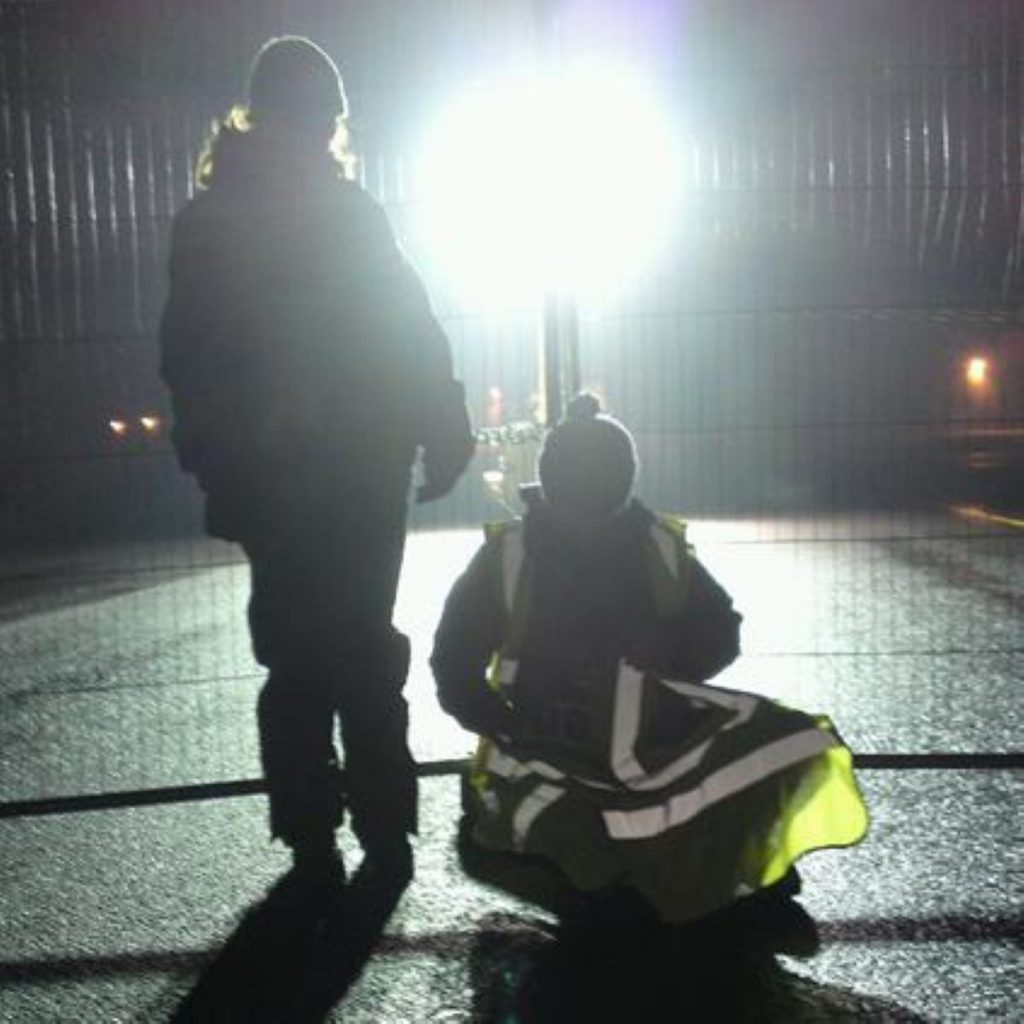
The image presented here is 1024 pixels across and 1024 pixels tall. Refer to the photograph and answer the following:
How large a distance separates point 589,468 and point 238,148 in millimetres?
1147

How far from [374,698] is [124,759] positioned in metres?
2.02

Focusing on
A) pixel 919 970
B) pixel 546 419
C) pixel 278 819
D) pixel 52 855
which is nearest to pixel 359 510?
pixel 278 819

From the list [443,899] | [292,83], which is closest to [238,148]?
[292,83]

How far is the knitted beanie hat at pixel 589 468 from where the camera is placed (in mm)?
3686

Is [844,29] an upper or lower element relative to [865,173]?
upper

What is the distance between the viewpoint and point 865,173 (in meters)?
6.37

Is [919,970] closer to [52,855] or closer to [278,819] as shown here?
[278,819]

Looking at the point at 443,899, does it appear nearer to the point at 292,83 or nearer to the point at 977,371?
the point at 292,83

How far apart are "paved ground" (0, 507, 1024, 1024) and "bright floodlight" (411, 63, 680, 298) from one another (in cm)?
186

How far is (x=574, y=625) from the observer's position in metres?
3.70

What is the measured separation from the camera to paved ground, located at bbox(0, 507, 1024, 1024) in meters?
3.00

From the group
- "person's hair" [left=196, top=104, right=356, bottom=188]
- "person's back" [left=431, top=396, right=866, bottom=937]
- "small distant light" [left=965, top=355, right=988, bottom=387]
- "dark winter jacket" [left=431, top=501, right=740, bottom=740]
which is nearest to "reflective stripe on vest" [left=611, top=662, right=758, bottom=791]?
"person's back" [left=431, top=396, right=866, bottom=937]

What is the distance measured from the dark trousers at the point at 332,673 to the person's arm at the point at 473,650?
0.11 m

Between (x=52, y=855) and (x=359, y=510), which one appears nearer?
(x=359, y=510)
